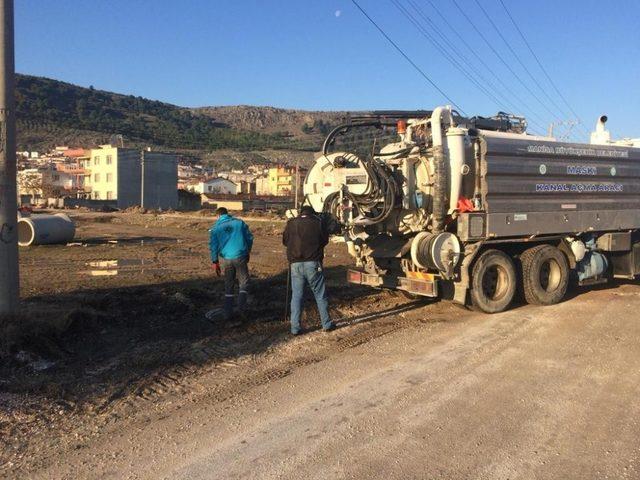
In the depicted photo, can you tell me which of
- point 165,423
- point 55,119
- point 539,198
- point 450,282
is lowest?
point 165,423

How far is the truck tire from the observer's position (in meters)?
10.0

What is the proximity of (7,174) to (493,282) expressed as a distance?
7.36 m

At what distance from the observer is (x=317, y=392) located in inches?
221

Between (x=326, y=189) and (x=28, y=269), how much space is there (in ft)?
27.2

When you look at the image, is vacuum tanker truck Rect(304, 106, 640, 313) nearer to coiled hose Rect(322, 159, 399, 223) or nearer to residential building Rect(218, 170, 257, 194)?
coiled hose Rect(322, 159, 399, 223)

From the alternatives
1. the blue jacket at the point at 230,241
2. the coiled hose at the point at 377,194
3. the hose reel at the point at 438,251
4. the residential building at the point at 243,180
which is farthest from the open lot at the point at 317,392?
the residential building at the point at 243,180

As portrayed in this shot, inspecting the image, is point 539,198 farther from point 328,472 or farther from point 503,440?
point 328,472

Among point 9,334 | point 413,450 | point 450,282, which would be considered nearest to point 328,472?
point 413,450

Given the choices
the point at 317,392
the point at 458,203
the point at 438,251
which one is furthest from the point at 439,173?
the point at 317,392

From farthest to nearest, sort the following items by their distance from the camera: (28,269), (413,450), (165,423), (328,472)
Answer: (28,269), (165,423), (413,450), (328,472)

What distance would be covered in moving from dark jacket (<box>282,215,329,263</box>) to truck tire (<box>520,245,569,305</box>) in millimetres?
3998

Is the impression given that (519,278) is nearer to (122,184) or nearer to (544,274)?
(544,274)

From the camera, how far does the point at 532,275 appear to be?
32.8 ft

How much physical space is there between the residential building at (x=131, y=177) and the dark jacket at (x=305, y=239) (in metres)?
80.5
